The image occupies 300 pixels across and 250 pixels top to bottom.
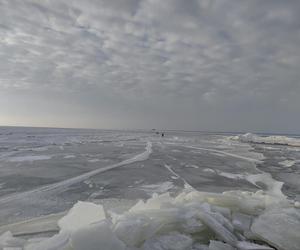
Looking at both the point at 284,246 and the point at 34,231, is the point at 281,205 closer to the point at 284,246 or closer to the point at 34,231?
the point at 284,246

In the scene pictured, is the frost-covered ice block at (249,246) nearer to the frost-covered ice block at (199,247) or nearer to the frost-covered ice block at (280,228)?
the frost-covered ice block at (280,228)

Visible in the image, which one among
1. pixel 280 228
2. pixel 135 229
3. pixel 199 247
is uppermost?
pixel 135 229

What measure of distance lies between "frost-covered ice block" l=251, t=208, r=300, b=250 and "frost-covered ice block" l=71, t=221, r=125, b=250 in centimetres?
202

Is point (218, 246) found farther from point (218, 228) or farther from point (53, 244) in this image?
point (53, 244)

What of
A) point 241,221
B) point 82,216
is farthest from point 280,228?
point 82,216

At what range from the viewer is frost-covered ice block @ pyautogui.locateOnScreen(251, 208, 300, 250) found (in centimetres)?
305

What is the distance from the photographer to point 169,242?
3.02m

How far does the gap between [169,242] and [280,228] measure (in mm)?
1686

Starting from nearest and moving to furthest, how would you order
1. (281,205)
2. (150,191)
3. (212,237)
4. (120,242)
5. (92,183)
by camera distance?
1. (120,242)
2. (212,237)
3. (281,205)
4. (150,191)
5. (92,183)

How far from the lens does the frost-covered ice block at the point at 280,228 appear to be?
305 cm

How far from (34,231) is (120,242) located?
176 cm

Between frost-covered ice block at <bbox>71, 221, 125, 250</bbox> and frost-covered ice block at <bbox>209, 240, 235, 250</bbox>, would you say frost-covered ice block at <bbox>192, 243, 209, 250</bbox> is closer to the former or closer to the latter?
frost-covered ice block at <bbox>209, 240, 235, 250</bbox>

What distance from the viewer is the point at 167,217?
3.48 meters

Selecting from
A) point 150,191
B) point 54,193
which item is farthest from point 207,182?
point 54,193
